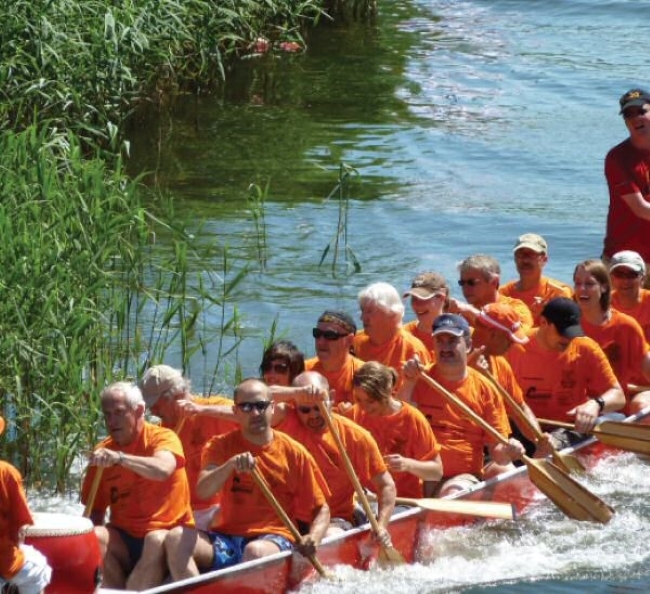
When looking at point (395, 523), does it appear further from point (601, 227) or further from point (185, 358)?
point (601, 227)

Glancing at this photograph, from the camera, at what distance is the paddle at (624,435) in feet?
36.0

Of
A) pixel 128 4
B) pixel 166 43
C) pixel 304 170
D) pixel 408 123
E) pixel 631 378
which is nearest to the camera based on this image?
pixel 631 378

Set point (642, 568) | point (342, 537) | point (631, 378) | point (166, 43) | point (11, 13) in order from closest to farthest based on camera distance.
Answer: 1. point (342, 537)
2. point (642, 568)
3. point (631, 378)
4. point (11, 13)
5. point (166, 43)

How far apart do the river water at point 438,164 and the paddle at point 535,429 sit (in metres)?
0.30

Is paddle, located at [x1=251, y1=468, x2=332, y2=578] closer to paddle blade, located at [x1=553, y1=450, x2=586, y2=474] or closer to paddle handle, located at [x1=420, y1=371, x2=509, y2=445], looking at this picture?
paddle handle, located at [x1=420, y1=371, x2=509, y2=445]

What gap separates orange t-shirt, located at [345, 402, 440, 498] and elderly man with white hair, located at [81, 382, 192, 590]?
1.33m

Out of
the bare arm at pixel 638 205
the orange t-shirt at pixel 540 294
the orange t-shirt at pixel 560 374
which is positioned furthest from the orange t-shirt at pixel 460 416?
the bare arm at pixel 638 205

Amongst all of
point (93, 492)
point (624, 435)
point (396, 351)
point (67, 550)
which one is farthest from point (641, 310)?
point (67, 550)

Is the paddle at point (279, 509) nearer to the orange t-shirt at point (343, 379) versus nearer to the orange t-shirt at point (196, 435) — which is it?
the orange t-shirt at point (196, 435)

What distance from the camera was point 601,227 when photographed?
714 inches

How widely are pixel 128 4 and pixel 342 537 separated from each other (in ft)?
27.4

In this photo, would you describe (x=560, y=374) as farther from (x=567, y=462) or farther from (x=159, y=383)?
(x=159, y=383)

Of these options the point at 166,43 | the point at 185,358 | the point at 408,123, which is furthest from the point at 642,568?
the point at 408,123

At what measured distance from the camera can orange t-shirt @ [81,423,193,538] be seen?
847 centimetres
